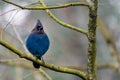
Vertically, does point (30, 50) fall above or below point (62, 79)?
above

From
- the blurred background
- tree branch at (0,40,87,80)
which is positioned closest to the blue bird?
tree branch at (0,40,87,80)

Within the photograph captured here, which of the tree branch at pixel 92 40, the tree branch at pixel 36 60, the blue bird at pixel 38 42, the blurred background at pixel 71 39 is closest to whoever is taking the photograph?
the tree branch at pixel 36 60

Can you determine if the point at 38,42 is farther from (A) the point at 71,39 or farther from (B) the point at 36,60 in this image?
(A) the point at 71,39

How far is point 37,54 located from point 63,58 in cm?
583

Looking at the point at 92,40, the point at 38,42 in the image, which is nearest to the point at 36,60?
the point at 92,40

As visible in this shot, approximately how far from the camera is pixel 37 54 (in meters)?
3.74

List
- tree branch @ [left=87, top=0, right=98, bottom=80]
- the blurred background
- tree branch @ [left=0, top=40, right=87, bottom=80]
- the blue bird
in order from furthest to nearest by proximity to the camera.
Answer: the blurred background < the blue bird < tree branch @ [left=87, top=0, right=98, bottom=80] < tree branch @ [left=0, top=40, right=87, bottom=80]

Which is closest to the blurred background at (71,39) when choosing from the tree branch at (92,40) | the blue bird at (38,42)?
the blue bird at (38,42)

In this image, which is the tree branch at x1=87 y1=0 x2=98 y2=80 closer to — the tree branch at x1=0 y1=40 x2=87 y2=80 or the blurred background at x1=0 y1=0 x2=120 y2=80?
the tree branch at x1=0 y1=40 x2=87 y2=80

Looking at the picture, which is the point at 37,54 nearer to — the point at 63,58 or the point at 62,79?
the point at 62,79

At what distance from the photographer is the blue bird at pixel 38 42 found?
3789 mm

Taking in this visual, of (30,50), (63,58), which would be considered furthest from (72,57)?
(30,50)

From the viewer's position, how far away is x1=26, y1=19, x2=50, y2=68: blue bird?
379 centimetres

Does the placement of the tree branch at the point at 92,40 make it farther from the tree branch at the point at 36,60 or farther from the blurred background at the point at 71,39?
the blurred background at the point at 71,39
